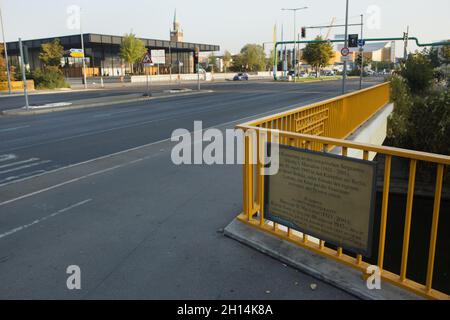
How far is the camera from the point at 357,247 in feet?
12.0

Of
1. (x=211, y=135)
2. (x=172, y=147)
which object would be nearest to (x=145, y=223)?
(x=172, y=147)

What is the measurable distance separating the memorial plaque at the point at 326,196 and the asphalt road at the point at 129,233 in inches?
20.0

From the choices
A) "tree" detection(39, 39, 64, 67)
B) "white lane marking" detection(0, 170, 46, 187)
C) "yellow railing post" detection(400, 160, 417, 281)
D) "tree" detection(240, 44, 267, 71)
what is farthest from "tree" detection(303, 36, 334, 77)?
"yellow railing post" detection(400, 160, 417, 281)

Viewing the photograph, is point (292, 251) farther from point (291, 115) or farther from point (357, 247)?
point (291, 115)

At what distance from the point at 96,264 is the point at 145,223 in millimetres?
1159

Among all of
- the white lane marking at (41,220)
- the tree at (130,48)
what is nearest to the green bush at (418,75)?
the white lane marking at (41,220)

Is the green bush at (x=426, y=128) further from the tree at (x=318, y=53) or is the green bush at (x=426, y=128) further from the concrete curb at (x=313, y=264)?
the tree at (x=318, y=53)

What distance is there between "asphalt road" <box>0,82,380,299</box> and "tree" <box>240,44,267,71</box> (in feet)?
308

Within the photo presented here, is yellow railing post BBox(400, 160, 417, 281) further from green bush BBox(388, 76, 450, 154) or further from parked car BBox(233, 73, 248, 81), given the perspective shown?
parked car BBox(233, 73, 248, 81)

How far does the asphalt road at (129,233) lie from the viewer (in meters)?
3.57

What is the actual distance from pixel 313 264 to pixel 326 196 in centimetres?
70

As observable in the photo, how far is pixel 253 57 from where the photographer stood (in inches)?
3910

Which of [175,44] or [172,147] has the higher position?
[175,44]

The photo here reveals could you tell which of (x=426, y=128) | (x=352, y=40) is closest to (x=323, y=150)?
(x=426, y=128)
